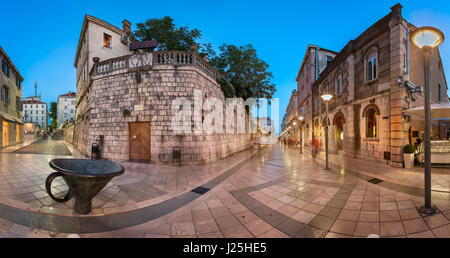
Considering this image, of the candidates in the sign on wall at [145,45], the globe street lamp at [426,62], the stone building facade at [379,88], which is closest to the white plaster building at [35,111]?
the sign on wall at [145,45]

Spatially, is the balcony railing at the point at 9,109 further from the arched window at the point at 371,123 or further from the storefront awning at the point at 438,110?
the storefront awning at the point at 438,110

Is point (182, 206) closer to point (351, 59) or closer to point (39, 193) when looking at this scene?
point (39, 193)

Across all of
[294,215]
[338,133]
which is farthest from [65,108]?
[294,215]

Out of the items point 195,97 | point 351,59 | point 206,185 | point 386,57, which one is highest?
point 351,59

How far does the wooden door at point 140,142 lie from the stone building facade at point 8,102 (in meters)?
13.9

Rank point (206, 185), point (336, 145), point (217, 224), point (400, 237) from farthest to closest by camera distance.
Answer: point (336, 145) → point (206, 185) → point (217, 224) → point (400, 237)

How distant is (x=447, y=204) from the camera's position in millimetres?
3445

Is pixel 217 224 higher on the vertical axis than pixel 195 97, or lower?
lower

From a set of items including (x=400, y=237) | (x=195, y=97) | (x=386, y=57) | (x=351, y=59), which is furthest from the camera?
(x=351, y=59)

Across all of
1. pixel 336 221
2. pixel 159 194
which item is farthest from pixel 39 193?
pixel 336 221

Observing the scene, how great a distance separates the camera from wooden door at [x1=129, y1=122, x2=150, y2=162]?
346 inches

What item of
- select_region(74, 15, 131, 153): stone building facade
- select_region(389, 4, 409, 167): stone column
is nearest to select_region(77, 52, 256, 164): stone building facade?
select_region(74, 15, 131, 153): stone building facade

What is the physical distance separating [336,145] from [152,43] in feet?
49.1

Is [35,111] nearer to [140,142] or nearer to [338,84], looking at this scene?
[140,142]
